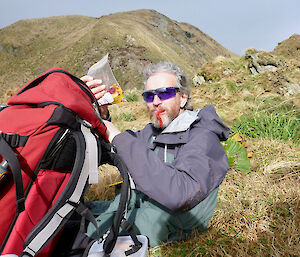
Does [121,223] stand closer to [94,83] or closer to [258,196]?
[94,83]

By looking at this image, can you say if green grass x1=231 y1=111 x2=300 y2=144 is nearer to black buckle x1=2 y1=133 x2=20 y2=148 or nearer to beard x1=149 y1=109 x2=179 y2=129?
beard x1=149 y1=109 x2=179 y2=129

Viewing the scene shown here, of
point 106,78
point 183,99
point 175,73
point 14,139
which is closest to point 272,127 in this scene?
point 183,99

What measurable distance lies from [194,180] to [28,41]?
235ft

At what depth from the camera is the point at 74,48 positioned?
4988 centimetres

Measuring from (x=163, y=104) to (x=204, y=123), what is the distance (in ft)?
1.75

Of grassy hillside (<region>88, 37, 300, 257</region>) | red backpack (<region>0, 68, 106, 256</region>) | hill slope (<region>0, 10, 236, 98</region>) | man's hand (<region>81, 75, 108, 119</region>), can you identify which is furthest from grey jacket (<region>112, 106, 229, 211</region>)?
hill slope (<region>0, 10, 236, 98</region>)

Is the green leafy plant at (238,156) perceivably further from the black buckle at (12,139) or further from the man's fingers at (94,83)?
the black buckle at (12,139)

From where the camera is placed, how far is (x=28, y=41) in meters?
56.8

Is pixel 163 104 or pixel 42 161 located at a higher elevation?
pixel 163 104

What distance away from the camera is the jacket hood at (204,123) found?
160cm

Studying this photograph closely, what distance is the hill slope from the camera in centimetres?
4628

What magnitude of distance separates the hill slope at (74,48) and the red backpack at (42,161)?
42892mm

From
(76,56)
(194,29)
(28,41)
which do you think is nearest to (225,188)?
(76,56)

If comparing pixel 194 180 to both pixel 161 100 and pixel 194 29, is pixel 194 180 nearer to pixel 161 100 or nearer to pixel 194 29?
pixel 161 100
